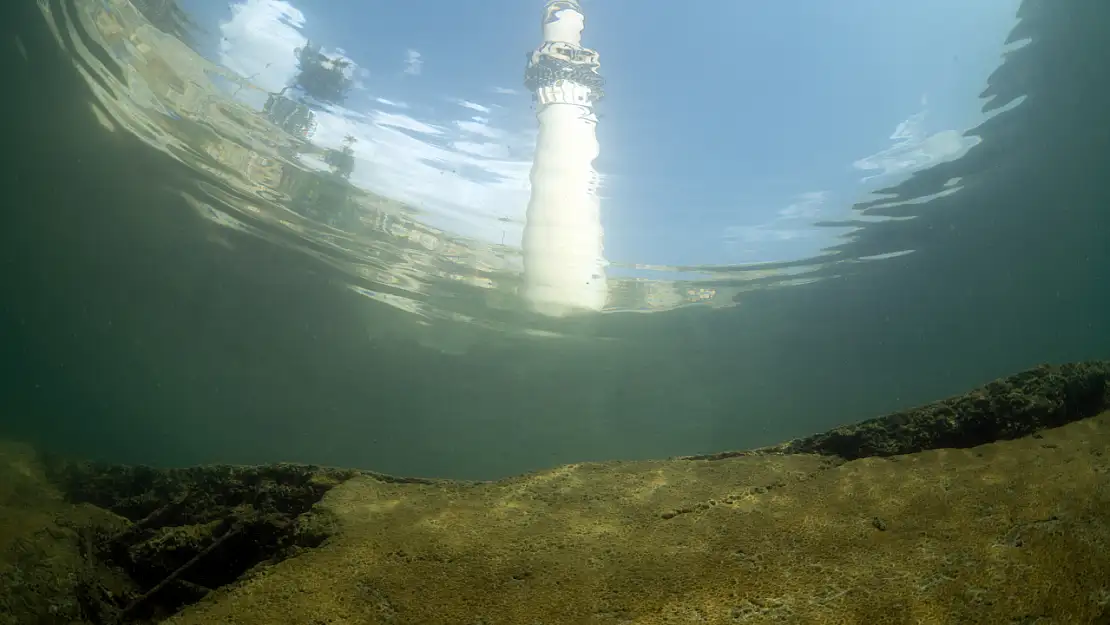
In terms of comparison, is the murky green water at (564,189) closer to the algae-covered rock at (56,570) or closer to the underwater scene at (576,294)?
the underwater scene at (576,294)

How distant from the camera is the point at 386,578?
2.35 metres

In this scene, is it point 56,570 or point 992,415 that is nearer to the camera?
point 992,415

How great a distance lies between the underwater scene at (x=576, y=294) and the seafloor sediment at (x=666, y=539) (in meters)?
0.02

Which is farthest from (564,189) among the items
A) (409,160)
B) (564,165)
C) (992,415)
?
(992,415)

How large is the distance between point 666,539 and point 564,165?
16.0m

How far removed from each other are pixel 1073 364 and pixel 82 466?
11824mm

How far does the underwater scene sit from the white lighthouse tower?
0.12 m

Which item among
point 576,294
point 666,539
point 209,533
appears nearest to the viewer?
Result: point 666,539

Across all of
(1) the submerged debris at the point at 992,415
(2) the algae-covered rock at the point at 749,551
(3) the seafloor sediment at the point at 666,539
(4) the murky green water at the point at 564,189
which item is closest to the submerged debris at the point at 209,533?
(3) the seafloor sediment at the point at 666,539

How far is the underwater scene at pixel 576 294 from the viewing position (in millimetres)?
2258

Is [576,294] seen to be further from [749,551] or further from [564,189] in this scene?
[749,551]

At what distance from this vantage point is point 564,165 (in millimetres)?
17156

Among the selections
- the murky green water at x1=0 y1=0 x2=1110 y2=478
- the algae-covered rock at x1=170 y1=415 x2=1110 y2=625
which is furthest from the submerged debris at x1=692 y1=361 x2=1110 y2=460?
the murky green water at x1=0 y1=0 x2=1110 y2=478

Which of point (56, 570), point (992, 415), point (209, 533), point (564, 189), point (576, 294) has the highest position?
point (564, 189)
